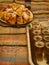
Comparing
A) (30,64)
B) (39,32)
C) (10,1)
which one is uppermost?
(10,1)

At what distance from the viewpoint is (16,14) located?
1.69 metres

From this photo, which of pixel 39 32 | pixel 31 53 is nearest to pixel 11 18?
pixel 39 32

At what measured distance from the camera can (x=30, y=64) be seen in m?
1.23

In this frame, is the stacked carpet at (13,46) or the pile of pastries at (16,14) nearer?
the stacked carpet at (13,46)

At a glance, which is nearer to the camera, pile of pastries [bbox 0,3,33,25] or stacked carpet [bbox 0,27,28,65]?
stacked carpet [bbox 0,27,28,65]

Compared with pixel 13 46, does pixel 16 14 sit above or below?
above

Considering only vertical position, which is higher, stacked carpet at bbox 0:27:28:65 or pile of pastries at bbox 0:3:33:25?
pile of pastries at bbox 0:3:33:25

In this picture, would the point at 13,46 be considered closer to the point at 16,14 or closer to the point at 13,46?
the point at 13,46

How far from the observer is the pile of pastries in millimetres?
1647

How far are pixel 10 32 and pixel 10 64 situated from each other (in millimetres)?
393

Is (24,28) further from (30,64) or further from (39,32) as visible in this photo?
(30,64)

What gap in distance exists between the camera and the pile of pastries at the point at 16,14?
5.41ft

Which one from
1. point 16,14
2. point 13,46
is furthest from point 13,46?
point 16,14

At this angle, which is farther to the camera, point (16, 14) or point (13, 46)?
point (16, 14)
